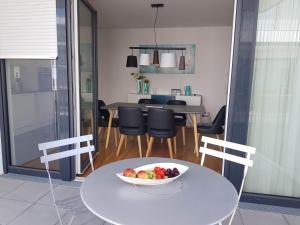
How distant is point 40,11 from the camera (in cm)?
265

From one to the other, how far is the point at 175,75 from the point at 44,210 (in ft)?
14.7

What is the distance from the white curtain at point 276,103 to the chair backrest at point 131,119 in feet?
5.19

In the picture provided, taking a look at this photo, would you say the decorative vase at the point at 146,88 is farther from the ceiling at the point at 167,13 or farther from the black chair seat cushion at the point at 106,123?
the black chair seat cushion at the point at 106,123

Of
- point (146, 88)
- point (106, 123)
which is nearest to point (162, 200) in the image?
point (106, 123)

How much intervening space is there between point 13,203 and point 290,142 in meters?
2.82

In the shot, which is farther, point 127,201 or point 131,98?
point 131,98

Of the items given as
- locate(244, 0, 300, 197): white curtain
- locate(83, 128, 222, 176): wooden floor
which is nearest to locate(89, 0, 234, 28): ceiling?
locate(244, 0, 300, 197): white curtain

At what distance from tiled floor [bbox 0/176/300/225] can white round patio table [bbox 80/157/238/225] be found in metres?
0.51

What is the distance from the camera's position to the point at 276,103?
7.73ft

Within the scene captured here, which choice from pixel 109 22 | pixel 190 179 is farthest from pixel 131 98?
pixel 190 179

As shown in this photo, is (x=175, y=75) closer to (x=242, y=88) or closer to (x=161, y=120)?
(x=161, y=120)

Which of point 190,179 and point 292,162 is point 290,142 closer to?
point 292,162

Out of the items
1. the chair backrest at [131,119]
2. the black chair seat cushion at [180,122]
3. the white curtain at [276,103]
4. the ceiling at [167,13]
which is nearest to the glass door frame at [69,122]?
the chair backrest at [131,119]

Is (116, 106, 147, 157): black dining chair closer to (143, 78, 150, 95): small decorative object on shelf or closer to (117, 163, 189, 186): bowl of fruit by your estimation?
(117, 163, 189, 186): bowl of fruit
